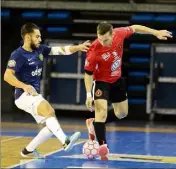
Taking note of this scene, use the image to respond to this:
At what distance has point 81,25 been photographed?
18.7 m

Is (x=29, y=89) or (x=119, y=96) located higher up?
(x=29, y=89)

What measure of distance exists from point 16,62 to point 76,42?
1000cm

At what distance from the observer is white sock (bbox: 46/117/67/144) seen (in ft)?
27.6

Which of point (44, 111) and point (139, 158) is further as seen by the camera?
point (139, 158)

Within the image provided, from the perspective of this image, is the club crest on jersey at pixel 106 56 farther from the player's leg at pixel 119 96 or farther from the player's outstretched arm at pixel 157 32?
the player's outstretched arm at pixel 157 32

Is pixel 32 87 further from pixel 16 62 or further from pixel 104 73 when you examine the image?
pixel 104 73

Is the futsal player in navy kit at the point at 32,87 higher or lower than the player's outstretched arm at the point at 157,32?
lower

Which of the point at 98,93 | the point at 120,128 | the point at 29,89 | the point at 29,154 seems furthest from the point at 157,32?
→ the point at 120,128

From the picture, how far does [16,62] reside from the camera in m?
8.68

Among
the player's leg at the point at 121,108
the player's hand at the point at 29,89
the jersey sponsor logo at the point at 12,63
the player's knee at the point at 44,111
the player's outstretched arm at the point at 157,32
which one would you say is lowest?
the player's leg at the point at 121,108

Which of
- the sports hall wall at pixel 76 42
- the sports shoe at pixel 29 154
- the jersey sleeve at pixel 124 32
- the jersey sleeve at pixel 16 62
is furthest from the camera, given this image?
the sports hall wall at pixel 76 42

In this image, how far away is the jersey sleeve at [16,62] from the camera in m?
8.62

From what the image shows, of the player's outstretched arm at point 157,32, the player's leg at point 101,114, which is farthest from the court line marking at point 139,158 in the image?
the player's outstretched arm at point 157,32

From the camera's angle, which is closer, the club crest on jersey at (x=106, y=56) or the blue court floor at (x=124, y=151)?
the blue court floor at (x=124, y=151)
